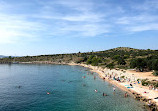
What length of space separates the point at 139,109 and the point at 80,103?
1429 cm

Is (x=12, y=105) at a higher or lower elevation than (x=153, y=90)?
lower

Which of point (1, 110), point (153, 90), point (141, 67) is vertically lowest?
point (1, 110)

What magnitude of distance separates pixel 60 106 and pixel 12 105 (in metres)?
12.3

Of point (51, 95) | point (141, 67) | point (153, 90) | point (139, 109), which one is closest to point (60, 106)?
point (51, 95)

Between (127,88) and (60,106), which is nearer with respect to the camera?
(60,106)

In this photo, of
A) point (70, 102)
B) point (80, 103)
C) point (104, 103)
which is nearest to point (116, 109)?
point (104, 103)

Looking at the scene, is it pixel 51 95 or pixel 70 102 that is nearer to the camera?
pixel 70 102

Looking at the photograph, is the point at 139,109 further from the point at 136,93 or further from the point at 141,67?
the point at 141,67

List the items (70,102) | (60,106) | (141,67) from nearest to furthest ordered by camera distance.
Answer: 1. (60,106)
2. (70,102)
3. (141,67)

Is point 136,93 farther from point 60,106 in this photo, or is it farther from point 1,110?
point 1,110

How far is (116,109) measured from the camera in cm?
3192

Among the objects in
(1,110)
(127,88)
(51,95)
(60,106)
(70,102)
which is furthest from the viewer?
(127,88)

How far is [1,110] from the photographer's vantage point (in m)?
31.6

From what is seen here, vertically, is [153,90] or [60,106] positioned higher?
[153,90]
